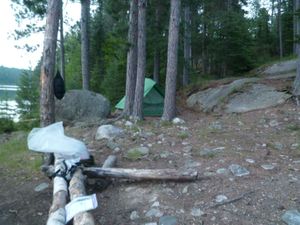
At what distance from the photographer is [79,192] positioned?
4270 millimetres

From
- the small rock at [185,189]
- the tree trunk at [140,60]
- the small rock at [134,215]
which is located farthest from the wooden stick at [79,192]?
the tree trunk at [140,60]

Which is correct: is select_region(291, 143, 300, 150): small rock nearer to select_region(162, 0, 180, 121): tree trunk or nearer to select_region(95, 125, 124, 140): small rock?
select_region(95, 125, 124, 140): small rock

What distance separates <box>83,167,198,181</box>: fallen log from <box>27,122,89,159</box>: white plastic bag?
0.31 m

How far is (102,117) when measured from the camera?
38.8 ft

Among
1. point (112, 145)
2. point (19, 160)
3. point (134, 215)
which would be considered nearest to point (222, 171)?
point (134, 215)

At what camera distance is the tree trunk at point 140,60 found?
9852 millimetres

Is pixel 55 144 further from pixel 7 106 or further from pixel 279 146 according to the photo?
pixel 7 106

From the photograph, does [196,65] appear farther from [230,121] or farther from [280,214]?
[280,214]

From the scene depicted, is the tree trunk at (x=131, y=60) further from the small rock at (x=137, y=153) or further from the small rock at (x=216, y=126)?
the small rock at (x=137, y=153)

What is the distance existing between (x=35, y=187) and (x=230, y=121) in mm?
5352

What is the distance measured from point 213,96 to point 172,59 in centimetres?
328

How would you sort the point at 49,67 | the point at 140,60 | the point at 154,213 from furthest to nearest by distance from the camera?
the point at 140,60, the point at 49,67, the point at 154,213

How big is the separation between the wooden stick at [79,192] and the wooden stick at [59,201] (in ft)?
0.33

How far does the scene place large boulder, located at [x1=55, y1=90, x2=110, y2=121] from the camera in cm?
1142
